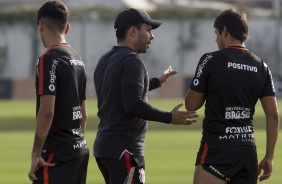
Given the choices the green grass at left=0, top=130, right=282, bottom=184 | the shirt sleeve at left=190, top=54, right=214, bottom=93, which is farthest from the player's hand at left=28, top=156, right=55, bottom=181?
the green grass at left=0, top=130, right=282, bottom=184

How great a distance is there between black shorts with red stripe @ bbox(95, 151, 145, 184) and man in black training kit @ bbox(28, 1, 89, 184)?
29 cm

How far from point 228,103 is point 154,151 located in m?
11.6

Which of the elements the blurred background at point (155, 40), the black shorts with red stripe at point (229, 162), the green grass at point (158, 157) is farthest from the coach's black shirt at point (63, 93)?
the blurred background at point (155, 40)

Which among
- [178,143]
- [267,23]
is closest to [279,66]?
[267,23]

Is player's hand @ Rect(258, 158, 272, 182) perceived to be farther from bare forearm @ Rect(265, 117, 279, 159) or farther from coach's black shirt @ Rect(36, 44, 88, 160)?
coach's black shirt @ Rect(36, 44, 88, 160)

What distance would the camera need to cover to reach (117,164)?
8266mm

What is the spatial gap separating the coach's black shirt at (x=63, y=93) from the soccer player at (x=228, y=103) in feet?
2.96

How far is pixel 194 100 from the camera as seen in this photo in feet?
26.9

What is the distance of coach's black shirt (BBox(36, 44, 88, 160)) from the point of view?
7.80 m

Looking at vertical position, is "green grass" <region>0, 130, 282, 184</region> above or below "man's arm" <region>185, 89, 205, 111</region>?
below

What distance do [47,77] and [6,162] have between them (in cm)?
992

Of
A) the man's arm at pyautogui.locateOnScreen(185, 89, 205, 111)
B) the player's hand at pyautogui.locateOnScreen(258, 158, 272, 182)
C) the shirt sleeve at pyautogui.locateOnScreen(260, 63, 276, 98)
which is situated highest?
the shirt sleeve at pyautogui.locateOnScreen(260, 63, 276, 98)

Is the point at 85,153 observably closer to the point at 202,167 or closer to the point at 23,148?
the point at 202,167

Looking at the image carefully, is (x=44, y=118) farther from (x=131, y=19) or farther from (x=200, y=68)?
(x=200, y=68)
